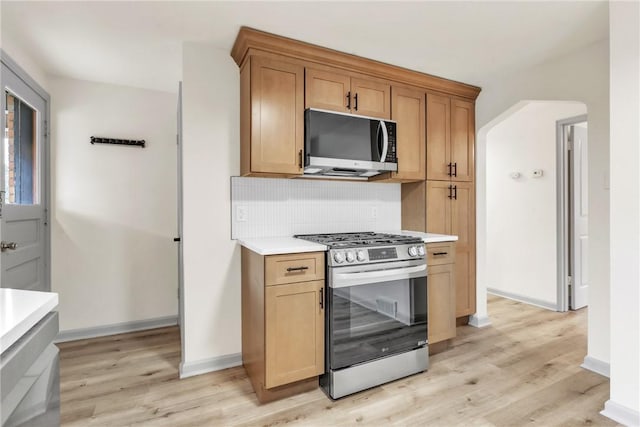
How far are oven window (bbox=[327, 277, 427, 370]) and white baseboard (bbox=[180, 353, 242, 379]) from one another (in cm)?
84

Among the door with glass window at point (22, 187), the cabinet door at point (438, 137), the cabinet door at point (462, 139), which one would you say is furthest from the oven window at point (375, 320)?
the door with glass window at point (22, 187)

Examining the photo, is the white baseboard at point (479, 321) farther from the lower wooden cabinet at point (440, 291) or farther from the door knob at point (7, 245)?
the door knob at point (7, 245)

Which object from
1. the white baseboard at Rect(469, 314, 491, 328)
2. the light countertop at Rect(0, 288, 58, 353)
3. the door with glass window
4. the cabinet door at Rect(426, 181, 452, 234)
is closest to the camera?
the light countertop at Rect(0, 288, 58, 353)

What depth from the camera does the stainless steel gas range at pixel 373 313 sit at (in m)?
2.08

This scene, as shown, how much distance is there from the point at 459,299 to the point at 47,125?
A: 13.0 feet

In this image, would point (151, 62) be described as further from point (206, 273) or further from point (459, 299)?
point (459, 299)

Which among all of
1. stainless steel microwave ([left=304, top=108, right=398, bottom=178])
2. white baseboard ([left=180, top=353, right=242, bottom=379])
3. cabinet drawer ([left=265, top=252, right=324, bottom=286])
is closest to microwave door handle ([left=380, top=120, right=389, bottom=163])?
stainless steel microwave ([left=304, top=108, right=398, bottom=178])

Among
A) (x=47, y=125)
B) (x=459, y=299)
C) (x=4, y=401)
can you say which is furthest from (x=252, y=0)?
(x=459, y=299)

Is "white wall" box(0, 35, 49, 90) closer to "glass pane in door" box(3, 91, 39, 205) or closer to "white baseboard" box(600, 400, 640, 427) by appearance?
"glass pane in door" box(3, 91, 39, 205)

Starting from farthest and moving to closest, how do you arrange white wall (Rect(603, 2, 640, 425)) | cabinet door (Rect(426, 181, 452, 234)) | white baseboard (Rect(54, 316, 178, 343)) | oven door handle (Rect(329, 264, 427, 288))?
cabinet door (Rect(426, 181, 452, 234)) → white baseboard (Rect(54, 316, 178, 343)) → oven door handle (Rect(329, 264, 427, 288)) → white wall (Rect(603, 2, 640, 425))

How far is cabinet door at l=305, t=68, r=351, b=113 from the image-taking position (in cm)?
242

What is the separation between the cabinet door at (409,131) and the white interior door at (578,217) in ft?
6.63

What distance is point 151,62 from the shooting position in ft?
8.63

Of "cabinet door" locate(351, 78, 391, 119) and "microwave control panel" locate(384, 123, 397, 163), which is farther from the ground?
"cabinet door" locate(351, 78, 391, 119)
